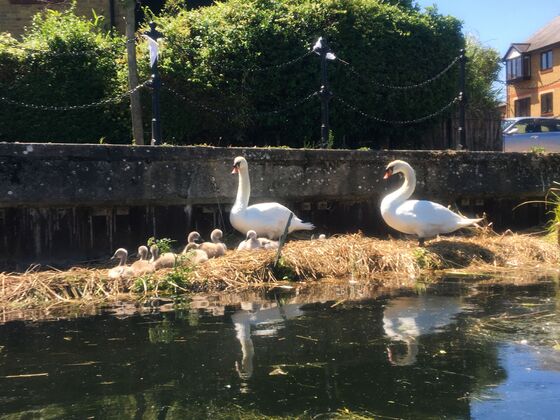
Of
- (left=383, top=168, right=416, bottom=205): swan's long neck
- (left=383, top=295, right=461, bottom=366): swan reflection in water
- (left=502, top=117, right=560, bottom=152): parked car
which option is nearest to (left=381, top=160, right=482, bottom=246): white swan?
(left=383, top=168, right=416, bottom=205): swan's long neck

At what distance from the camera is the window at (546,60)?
55719 mm

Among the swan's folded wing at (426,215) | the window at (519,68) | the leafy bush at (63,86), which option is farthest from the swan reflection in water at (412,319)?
the window at (519,68)

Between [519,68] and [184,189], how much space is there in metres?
55.1

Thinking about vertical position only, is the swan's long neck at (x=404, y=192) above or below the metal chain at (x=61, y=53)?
below

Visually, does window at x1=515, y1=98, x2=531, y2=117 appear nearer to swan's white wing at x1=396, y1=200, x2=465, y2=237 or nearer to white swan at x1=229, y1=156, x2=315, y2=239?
swan's white wing at x1=396, y1=200, x2=465, y2=237

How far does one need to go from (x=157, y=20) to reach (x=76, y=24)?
1.63 meters

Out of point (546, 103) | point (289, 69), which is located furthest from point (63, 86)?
point (546, 103)

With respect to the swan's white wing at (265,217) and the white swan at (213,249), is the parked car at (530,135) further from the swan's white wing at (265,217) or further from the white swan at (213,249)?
the white swan at (213,249)

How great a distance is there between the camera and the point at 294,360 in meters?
4.54

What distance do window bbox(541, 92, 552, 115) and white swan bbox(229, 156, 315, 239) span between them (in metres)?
49.7

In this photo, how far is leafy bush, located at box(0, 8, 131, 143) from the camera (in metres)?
12.9

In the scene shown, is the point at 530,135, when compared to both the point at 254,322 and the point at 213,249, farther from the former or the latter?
the point at 254,322

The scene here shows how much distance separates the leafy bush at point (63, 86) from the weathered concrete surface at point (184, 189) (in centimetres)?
412

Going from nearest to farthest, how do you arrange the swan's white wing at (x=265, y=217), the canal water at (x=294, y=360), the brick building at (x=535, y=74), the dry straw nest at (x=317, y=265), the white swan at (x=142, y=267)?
the canal water at (x=294, y=360)
the dry straw nest at (x=317, y=265)
the white swan at (x=142, y=267)
the swan's white wing at (x=265, y=217)
the brick building at (x=535, y=74)
